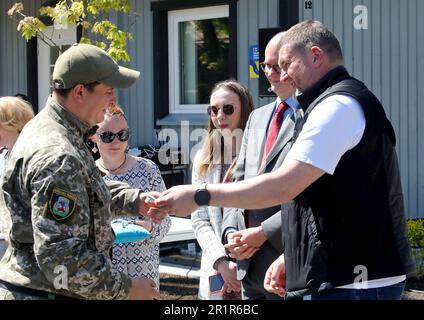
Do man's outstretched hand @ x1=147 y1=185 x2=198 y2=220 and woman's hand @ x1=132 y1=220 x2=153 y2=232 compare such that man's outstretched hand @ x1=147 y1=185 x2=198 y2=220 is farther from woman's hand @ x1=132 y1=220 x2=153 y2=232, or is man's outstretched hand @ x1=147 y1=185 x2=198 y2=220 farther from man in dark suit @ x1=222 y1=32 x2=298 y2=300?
woman's hand @ x1=132 y1=220 x2=153 y2=232

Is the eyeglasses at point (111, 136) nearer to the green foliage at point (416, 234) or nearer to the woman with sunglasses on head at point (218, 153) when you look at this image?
the woman with sunglasses on head at point (218, 153)

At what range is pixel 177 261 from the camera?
8953 mm

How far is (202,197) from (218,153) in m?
1.39

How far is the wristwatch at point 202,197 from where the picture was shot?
10.8 ft

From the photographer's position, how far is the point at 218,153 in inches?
183

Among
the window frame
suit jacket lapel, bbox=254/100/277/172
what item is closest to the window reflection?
the window frame

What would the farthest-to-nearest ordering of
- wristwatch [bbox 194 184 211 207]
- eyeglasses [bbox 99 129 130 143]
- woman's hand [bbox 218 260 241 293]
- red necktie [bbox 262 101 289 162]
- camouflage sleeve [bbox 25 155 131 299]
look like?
eyeglasses [bbox 99 129 130 143] → woman's hand [bbox 218 260 241 293] → red necktie [bbox 262 101 289 162] → wristwatch [bbox 194 184 211 207] → camouflage sleeve [bbox 25 155 131 299]

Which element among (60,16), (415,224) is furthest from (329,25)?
(60,16)

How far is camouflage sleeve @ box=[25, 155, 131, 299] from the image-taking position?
2789mm

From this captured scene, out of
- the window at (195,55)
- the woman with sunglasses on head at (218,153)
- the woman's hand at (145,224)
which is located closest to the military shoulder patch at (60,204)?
the woman's hand at (145,224)

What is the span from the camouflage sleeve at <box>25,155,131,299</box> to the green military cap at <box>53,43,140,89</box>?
0.39m

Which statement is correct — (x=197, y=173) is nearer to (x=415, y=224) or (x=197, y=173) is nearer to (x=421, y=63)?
(x=415, y=224)
